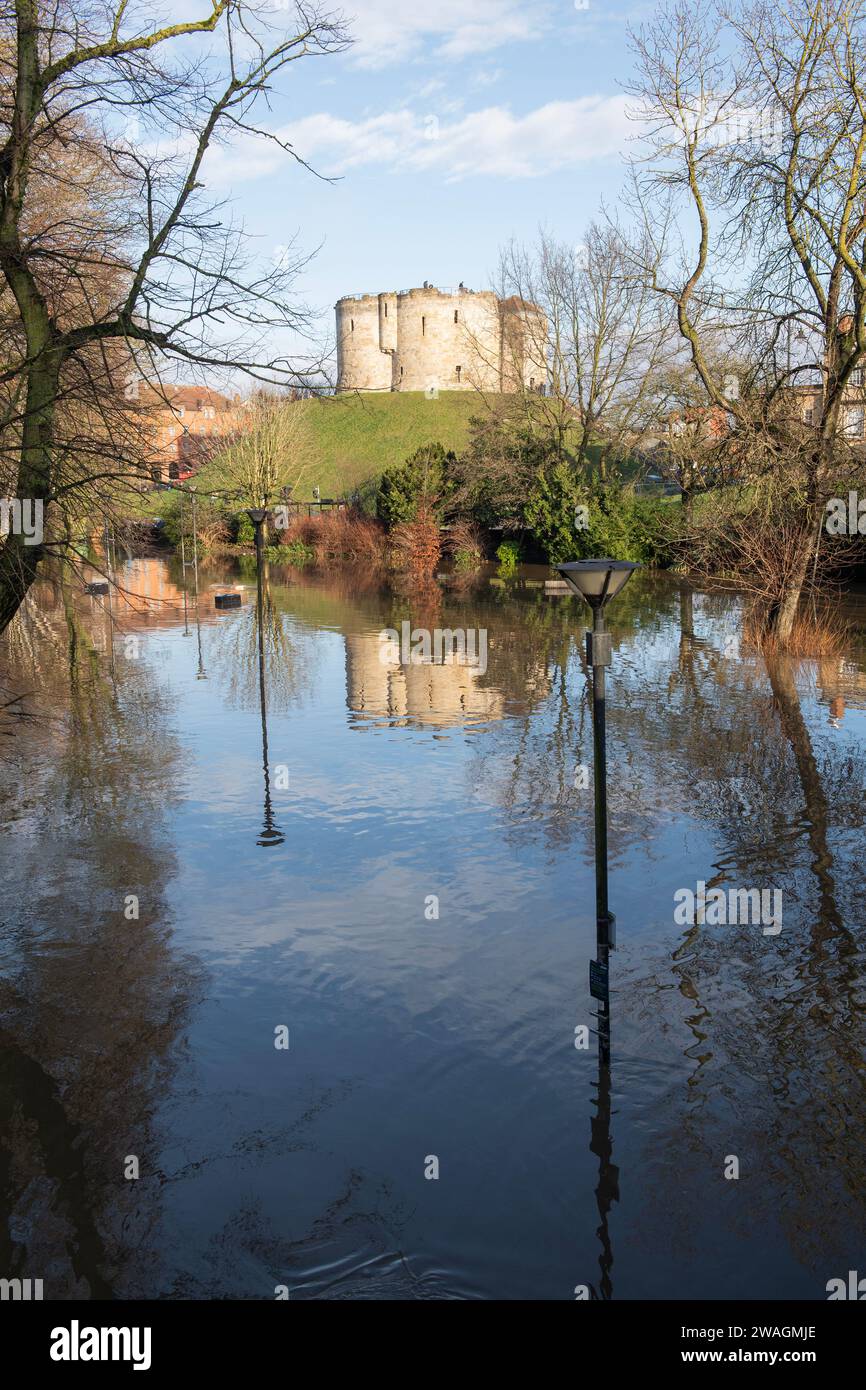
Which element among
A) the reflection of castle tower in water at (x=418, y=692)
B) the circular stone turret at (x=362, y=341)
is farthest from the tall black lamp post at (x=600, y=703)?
the circular stone turret at (x=362, y=341)

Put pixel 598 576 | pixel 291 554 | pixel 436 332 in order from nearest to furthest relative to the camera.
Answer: pixel 598 576, pixel 291 554, pixel 436 332

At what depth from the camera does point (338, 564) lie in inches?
2090

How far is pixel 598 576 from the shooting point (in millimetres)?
6773

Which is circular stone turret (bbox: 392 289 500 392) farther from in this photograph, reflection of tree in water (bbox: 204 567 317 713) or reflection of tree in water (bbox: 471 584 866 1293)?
reflection of tree in water (bbox: 471 584 866 1293)

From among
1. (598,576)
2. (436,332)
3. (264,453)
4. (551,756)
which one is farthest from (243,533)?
(598,576)

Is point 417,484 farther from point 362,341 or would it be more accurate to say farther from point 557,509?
point 362,341

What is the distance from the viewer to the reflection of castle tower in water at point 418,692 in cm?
1775

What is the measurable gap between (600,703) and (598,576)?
805 mm

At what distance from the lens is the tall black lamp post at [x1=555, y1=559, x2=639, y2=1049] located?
6.78 m

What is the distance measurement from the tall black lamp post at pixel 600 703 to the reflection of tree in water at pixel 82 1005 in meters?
2.94

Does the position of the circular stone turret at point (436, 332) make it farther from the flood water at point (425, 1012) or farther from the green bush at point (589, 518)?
the flood water at point (425, 1012)

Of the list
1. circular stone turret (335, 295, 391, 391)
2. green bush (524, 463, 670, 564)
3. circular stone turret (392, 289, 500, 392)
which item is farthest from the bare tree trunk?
circular stone turret (335, 295, 391, 391)
